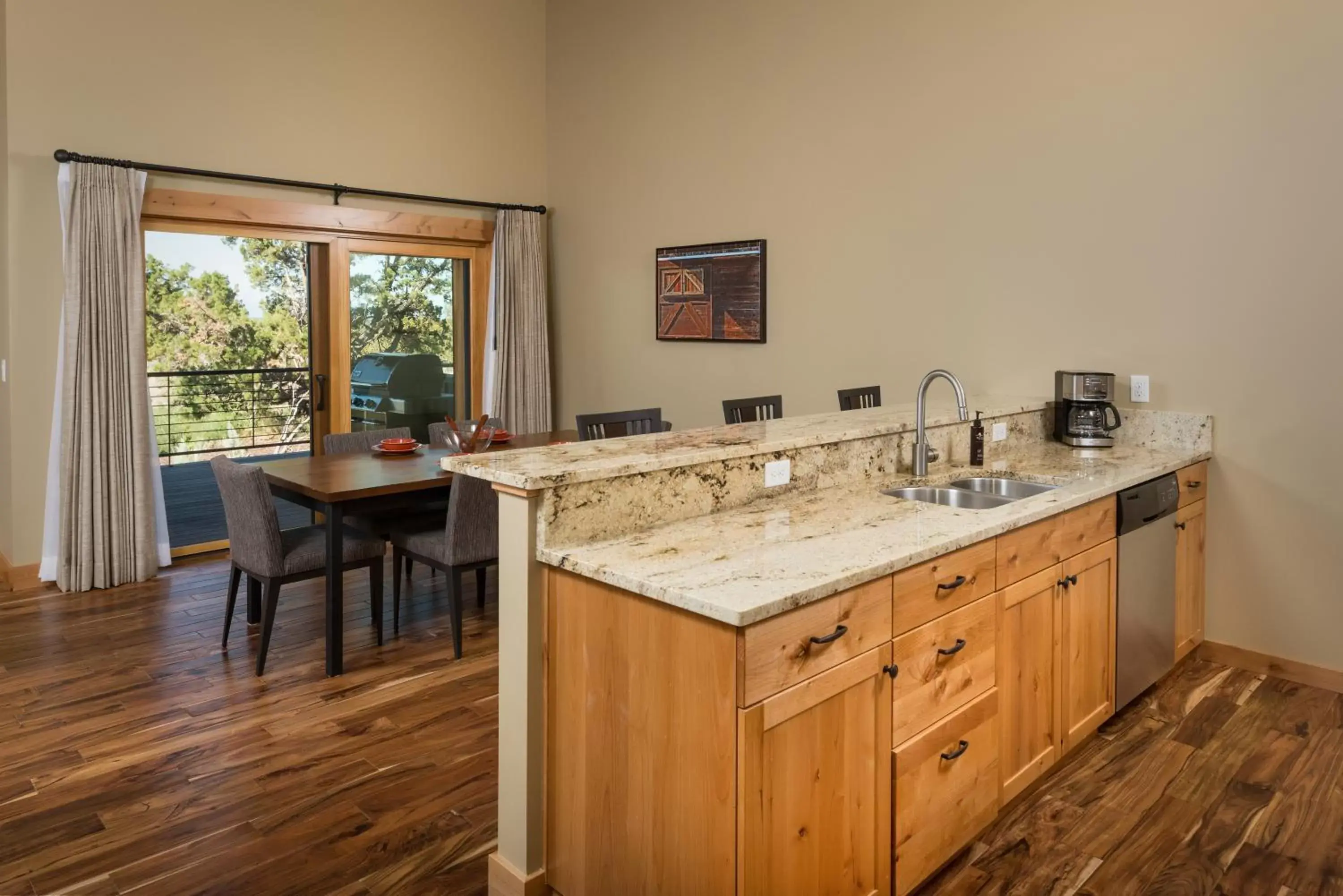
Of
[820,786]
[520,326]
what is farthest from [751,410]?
[520,326]

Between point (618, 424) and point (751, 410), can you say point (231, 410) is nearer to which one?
point (618, 424)

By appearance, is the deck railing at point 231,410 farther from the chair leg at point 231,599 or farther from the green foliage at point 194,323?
the chair leg at point 231,599

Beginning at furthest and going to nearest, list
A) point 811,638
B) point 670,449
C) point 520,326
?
1. point 520,326
2. point 670,449
3. point 811,638

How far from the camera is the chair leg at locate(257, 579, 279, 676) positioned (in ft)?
11.9

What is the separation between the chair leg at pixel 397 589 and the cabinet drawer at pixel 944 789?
8.73ft

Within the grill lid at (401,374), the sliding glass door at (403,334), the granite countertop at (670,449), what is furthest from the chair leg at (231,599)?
the grill lid at (401,374)

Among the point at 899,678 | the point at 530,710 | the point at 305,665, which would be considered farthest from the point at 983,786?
the point at 305,665

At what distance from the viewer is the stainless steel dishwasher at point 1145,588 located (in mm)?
3160

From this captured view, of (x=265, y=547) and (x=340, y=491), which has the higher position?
(x=340, y=491)

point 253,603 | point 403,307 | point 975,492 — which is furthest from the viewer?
point 403,307

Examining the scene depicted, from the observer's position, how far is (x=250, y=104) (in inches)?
212

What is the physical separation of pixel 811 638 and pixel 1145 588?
2.02m

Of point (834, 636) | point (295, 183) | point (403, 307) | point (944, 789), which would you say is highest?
point (295, 183)

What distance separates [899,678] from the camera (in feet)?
6.96
